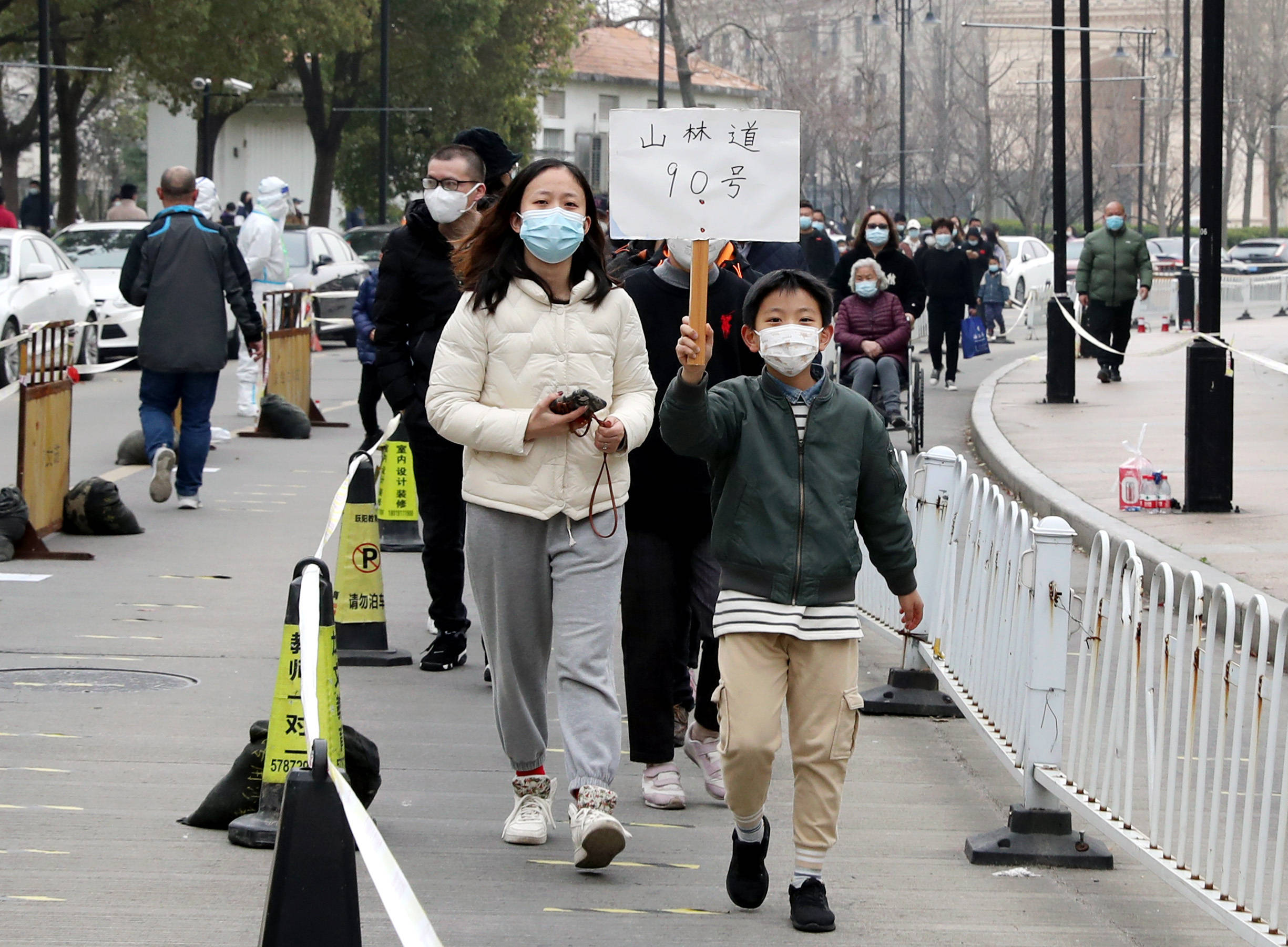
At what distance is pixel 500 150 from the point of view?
7.29m

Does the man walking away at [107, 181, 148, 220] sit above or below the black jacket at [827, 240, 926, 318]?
above

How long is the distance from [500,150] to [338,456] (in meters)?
7.96

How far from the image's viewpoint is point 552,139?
259 feet

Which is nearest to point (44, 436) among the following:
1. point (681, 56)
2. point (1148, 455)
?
point (1148, 455)

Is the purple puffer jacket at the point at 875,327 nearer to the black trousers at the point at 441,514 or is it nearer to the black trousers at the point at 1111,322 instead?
the black trousers at the point at 1111,322

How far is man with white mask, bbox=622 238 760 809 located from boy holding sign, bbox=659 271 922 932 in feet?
2.32

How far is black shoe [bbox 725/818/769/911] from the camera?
471 cm

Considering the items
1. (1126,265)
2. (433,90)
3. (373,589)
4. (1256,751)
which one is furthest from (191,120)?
(1256,751)

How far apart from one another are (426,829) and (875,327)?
9.79 meters

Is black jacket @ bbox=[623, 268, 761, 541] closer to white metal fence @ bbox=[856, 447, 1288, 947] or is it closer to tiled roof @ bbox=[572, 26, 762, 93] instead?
white metal fence @ bbox=[856, 447, 1288, 947]

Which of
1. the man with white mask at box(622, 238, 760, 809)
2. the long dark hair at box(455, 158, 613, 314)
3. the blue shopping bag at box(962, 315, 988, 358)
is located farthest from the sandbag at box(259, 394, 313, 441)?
the long dark hair at box(455, 158, 613, 314)

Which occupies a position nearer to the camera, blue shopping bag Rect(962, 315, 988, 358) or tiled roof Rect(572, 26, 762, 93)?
blue shopping bag Rect(962, 315, 988, 358)

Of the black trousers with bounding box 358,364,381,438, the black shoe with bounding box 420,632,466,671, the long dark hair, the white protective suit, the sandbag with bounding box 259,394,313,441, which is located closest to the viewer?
the long dark hair

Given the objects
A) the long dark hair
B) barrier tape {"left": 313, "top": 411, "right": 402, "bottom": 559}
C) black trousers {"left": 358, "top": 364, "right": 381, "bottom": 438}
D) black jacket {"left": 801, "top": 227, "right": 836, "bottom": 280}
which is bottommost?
barrier tape {"left": 313, "top": 411, "right": 402, "bottom": 559}
